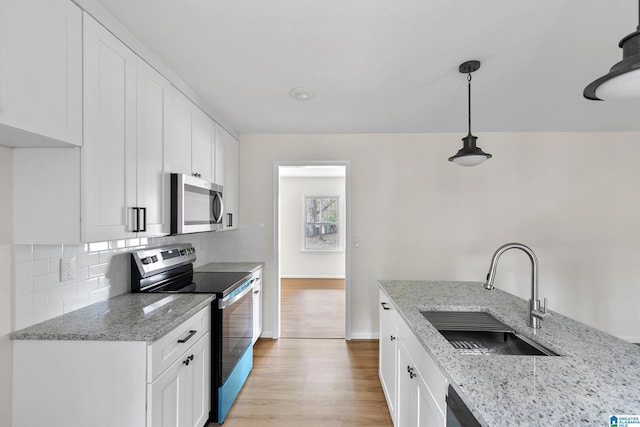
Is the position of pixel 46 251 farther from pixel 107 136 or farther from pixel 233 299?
pixel 233 299

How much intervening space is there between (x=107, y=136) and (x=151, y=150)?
0.37 metres

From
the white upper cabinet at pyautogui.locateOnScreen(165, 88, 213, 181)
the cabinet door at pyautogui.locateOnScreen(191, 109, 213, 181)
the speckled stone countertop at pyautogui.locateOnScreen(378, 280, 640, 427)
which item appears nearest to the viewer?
the speckled stone countertop at pyautogui.locateOnScreen(378, 280, 640, 427)

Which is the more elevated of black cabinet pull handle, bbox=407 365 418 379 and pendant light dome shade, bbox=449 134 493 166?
pendant light dome shade, bbox=449 134 493 166

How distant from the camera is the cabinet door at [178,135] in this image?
2.05m

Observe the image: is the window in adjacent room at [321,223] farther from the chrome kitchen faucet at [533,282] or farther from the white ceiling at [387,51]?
the chrome kitchen faucet at [533,282]

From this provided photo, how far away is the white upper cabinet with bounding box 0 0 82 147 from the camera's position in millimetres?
1032

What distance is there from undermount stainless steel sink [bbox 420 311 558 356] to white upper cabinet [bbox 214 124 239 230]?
2284 mm

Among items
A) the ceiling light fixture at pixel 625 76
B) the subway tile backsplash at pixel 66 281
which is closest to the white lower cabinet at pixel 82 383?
the subway tile backsplash at pixel 66 281

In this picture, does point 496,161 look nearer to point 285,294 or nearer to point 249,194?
point 249,194

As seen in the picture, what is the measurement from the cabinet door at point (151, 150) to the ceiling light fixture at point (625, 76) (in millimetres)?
2088

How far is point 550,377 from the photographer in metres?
1.00

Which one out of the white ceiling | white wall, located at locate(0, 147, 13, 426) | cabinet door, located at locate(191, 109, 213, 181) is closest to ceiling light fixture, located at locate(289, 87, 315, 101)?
the white ceiling

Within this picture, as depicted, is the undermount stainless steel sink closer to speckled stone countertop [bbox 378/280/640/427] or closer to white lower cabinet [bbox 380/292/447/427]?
speckled stone countertop [bbox 378/280/640/427]

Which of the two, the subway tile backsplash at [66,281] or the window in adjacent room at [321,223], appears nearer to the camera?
the subway tile backsplash at [66,281]
